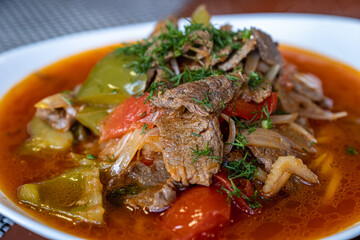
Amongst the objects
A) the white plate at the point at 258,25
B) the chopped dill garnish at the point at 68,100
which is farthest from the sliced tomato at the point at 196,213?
the white plate at the point at 258,25

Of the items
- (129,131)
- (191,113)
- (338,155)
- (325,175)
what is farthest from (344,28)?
(129,131)

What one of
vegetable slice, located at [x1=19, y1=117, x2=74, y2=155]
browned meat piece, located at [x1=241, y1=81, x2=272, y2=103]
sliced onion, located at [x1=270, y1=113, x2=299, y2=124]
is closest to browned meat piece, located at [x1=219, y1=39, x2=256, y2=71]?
browned meat piece, located at [x1=241, y1=81, x2=272, y2=103]

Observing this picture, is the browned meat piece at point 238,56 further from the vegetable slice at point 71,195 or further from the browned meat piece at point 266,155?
the vegetable slice at point 71,195

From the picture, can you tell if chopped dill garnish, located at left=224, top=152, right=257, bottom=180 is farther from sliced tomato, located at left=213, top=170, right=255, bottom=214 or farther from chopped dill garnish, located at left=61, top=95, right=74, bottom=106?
chopped dill garnish, located at left=61, top=95, right=74, bottom=106

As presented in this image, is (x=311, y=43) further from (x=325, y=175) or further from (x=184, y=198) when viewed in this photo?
(x=184, y=198)

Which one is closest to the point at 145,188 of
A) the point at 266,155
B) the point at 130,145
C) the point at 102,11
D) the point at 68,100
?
the point at 130,145
